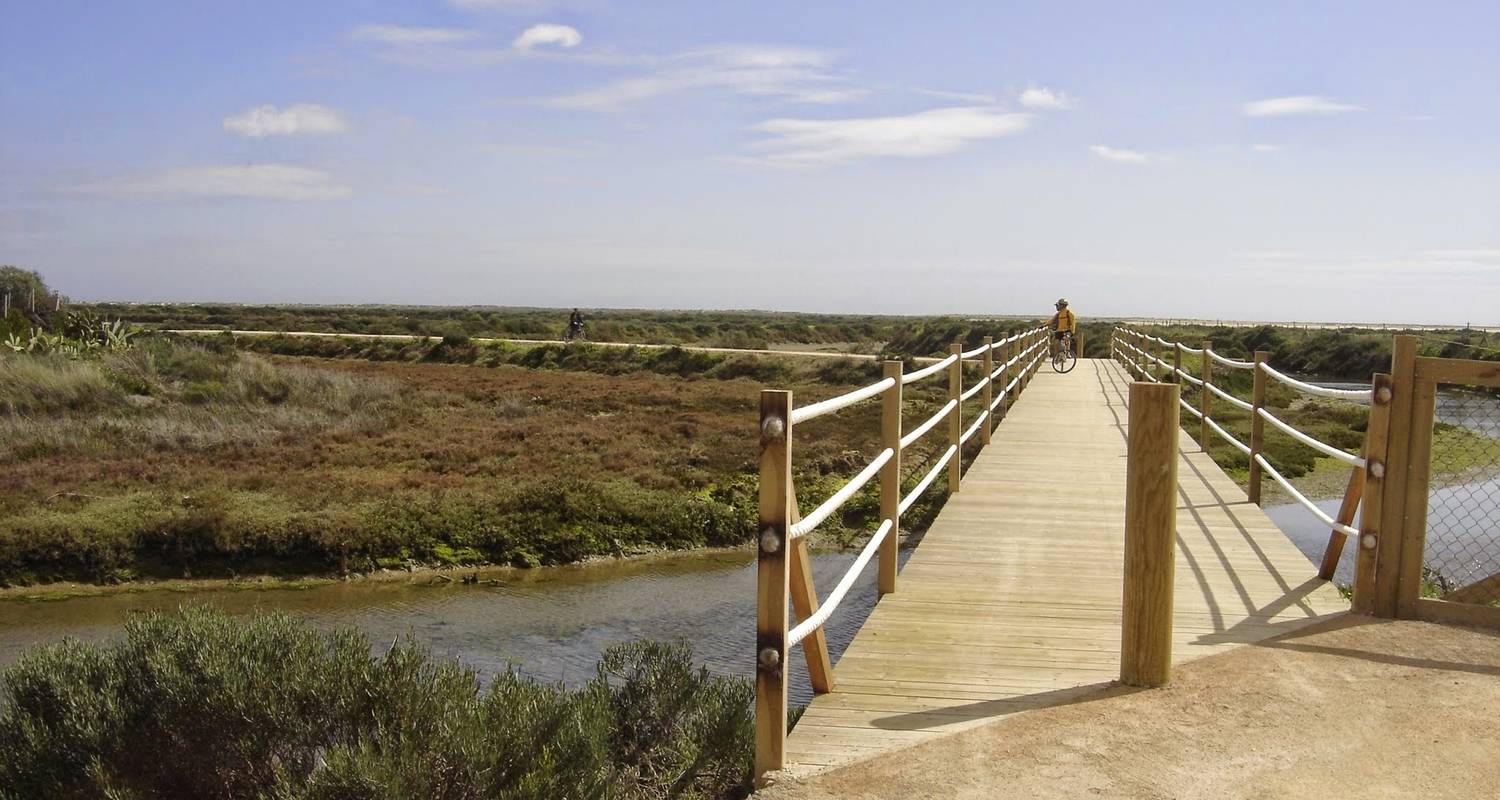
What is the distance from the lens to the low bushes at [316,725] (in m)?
4.73

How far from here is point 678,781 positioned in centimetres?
502

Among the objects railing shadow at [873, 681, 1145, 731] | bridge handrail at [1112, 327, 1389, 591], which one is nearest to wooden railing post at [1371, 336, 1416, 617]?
bridge handrail at [1112, 327, 1389, 591]

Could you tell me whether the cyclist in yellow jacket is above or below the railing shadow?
above

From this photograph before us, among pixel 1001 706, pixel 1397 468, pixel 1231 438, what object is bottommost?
pixel 1001 706

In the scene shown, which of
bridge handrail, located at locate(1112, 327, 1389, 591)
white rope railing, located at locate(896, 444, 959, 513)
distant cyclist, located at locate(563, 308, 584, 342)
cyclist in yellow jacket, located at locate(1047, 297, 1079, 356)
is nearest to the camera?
bridge handrail, located at locate(1112, 327, 1389, 591)

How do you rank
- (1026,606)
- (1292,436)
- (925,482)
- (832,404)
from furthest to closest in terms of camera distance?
1. (1292,436)
2. (925,482)
3. (1026,606)
4. (832,404)

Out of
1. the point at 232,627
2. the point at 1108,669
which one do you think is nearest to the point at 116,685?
the point at 232,627

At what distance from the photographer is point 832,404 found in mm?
4750

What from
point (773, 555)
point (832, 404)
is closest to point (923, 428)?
point (832, 404)

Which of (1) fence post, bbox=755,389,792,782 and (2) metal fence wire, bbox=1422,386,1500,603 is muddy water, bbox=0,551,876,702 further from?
(1) fence post, bbox=755,389,792,782

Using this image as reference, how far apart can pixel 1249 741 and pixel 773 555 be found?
1700mm

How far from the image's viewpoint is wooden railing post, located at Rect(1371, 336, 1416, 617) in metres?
5.33

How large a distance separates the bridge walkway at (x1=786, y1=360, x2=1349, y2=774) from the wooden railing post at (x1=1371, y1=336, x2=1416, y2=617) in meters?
0.40

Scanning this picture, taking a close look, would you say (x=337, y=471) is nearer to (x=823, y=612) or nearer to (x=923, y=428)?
(x=923, y=428)
